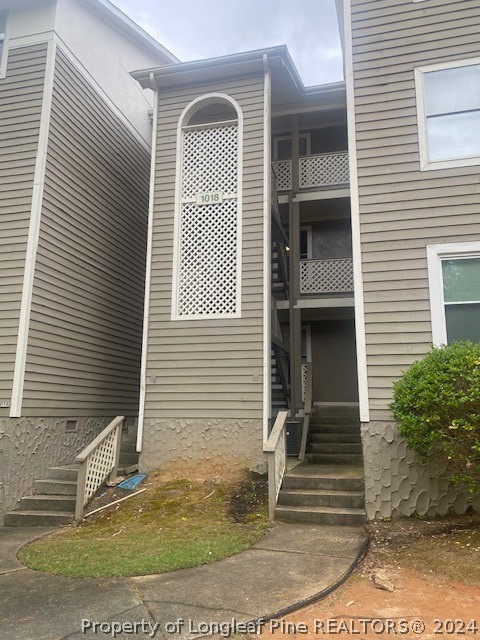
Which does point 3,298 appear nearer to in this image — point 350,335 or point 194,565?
point 194,565

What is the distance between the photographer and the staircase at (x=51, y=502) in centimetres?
739

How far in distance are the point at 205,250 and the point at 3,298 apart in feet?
11.6

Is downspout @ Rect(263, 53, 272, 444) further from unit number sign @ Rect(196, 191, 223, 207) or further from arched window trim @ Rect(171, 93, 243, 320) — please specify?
unit number sign @ Rect(196, 191, 223, 207)

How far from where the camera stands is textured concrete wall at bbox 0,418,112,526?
772cm

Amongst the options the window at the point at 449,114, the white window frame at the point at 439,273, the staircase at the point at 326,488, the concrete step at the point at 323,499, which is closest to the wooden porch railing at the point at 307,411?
the staircase at the point at 326,488

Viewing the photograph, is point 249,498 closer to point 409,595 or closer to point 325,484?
point 325,484

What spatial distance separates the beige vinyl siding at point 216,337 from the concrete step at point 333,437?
6.68 feet

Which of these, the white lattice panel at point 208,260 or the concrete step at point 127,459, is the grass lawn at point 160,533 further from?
the white lattice panel at point 208,260

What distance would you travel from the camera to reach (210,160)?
31.9ft

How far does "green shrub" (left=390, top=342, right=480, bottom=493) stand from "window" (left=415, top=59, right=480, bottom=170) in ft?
9.56

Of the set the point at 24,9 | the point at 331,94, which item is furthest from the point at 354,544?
the point at 24,9

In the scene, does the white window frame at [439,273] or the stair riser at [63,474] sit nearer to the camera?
the white window frame at [439,273]

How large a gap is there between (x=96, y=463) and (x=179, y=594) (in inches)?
161

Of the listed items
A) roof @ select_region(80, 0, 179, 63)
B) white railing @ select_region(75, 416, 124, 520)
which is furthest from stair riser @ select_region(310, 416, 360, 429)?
roof @ select_region(80, 0, 179, 63)
